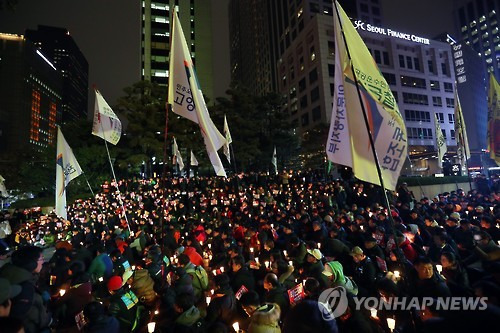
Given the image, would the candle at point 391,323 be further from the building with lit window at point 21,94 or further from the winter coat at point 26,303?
the building with lit window at point 21,94

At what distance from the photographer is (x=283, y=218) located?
11.0 metres

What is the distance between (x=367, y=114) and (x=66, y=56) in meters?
215

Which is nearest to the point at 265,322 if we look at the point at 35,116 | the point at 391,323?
the point at 391,323

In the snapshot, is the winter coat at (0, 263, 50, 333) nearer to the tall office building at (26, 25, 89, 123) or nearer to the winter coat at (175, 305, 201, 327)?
the winter coat at (175, 305, 201, 327)

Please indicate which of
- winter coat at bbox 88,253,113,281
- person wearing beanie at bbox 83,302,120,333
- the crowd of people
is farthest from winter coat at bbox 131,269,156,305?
winter coat at bbox 88,253,113,281

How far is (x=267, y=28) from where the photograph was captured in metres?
81.3

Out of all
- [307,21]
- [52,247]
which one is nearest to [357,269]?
[52,247]

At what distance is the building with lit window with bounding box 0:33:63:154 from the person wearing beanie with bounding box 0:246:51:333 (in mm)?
93939

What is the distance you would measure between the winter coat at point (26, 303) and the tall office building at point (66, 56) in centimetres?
18920

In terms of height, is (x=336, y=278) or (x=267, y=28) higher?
(x=267, y=28)

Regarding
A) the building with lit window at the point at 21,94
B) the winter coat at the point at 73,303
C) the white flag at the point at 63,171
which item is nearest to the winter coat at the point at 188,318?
the winter coat at the point at 73,303

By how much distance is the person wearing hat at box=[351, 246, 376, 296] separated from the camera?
15.5 ft

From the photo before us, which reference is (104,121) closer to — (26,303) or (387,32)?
(26,303)

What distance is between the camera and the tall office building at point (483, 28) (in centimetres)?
10181
